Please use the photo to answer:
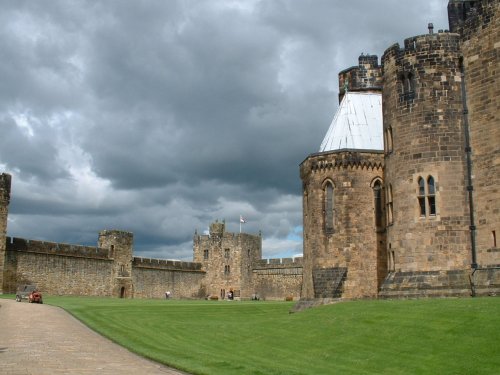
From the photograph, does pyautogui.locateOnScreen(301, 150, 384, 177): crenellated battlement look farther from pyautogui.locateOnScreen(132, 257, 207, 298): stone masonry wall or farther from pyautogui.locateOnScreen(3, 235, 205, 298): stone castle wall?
pyautogui.locateOnScreen(132, 257, 207, 298): stone masonry wall

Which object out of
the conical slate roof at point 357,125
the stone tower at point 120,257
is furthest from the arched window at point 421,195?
the stone tower at point 120,257

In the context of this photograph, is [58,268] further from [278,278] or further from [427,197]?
[427,197]

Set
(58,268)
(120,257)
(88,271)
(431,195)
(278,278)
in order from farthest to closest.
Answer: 1. (278,278)
2. (120,257)
3. (88,271)
4. (58,268)
5. (431,195)

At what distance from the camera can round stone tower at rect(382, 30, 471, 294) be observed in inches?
907

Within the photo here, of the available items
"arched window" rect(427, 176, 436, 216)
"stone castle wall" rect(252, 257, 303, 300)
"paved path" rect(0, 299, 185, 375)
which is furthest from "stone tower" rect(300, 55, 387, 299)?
"stone castle wall" rect(252, 257, 303, 300)

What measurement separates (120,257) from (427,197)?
124 ft

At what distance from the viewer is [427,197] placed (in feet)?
77.9

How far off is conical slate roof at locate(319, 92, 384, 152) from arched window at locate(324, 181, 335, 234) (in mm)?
2049

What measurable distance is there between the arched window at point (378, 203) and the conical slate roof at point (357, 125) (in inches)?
81.1

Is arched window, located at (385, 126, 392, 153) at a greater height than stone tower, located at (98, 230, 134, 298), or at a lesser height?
greater

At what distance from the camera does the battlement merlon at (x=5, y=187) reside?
146ft

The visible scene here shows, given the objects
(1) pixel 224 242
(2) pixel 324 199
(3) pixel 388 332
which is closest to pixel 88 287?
(1) pixel 224 242

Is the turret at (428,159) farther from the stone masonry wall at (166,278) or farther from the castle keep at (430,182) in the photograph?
the stone masonry wall at (166,278)

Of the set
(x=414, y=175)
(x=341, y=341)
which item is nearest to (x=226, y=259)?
(x=414, y=175)
